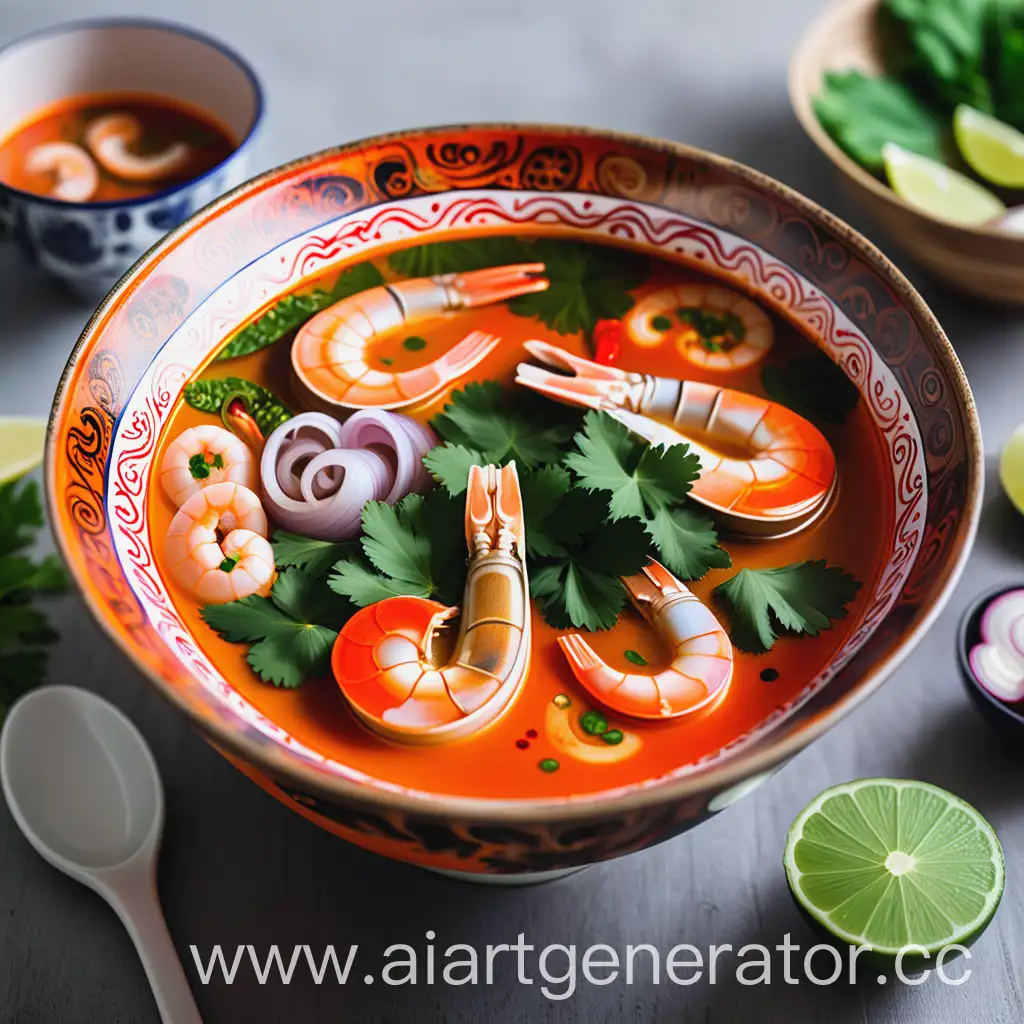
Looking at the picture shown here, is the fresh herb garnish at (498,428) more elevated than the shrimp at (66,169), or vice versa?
→ the shrimp at (66,169)

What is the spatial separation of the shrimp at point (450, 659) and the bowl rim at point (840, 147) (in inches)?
36.5

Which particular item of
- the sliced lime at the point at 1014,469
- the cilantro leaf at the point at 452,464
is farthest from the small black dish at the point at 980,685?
the cilantro leaf at the point at 452,464

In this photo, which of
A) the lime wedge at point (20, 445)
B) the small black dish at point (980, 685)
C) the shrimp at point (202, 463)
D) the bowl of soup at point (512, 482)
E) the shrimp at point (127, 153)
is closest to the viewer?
the bowl of soup at point (512, 482)

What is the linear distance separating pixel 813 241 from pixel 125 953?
125cm

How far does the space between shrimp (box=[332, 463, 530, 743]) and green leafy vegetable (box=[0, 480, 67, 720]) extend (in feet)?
2.01

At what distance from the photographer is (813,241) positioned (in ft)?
5.19

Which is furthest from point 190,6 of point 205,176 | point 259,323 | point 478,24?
point 259,323

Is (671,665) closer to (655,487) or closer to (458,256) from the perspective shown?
(655,487)

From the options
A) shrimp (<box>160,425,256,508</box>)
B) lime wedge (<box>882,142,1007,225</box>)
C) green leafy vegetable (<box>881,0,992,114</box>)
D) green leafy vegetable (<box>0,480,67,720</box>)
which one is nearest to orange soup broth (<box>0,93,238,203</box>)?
green leafy vegetable (<box>0,480,67,720</box>)

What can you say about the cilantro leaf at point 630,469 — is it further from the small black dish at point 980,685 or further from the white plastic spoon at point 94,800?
the white plastic spoon at point 94,800

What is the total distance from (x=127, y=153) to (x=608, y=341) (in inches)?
42.5

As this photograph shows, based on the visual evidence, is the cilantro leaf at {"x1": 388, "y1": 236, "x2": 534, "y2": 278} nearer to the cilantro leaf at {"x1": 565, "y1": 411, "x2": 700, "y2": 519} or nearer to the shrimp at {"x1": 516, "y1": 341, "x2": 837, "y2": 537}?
the shrimp at {"x1": 516, "y1": 341, "x2": 837, "y2": 537}

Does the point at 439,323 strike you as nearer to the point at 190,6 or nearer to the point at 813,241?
the point at 813,241

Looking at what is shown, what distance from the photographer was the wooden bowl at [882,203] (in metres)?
1.83
